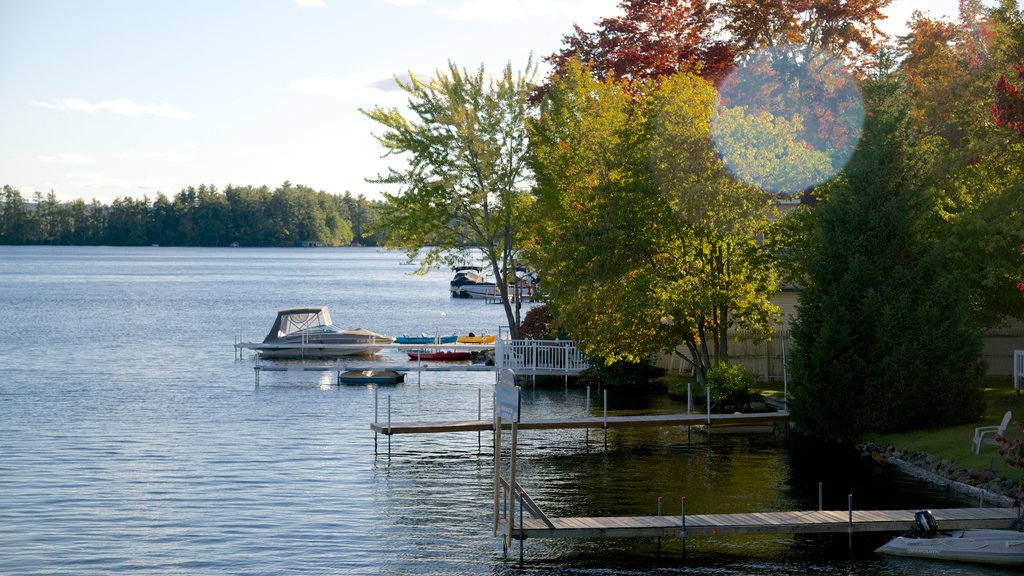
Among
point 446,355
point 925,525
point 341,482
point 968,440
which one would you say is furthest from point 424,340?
Answer: point 925,525

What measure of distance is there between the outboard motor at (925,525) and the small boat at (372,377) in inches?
1442

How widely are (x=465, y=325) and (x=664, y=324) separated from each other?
→ 61.4 metres

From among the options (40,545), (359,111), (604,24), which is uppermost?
(604,24)

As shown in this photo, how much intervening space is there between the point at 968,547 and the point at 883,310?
40.1 ft

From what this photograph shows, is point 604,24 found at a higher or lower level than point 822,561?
higher

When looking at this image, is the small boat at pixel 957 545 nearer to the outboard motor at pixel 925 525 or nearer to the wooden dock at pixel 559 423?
the outboard motor at pixel 925 525

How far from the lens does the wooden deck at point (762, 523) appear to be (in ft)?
80.0

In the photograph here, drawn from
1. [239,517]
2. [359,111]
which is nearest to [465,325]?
[359,111]

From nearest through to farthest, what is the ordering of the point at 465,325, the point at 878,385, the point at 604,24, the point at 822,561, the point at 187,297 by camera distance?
1. the point at 822,561
2. the point at 878,385
3. the point at 604,24
4. the point at 465,325
5. the point at 187,297

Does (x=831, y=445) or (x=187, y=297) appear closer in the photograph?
(x=831, y=445)

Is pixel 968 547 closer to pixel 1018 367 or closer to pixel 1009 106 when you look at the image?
pixel 1009 106

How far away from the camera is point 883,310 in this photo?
34.7m

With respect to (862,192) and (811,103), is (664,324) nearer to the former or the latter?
(862,192)

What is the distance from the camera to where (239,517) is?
28.6 m
